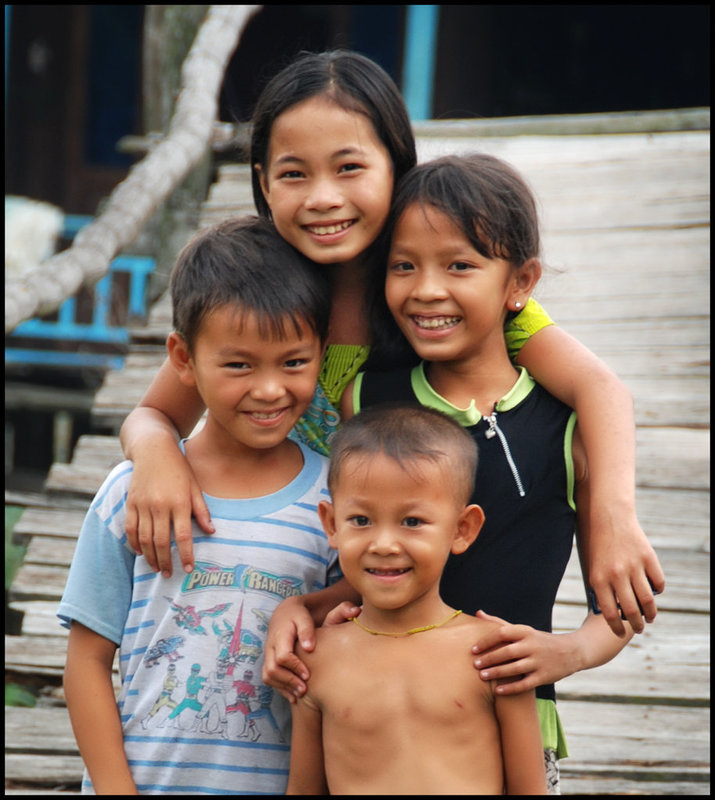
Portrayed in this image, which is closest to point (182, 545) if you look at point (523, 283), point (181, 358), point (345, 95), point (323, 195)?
point (181, 358)

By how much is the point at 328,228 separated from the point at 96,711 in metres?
0.99

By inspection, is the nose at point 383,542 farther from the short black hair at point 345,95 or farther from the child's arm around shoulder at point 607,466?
the short black hair at point 345,95

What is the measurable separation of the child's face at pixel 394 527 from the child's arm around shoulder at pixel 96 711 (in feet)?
1.65

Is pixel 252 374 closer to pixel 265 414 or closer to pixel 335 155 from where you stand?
pixel 265 414

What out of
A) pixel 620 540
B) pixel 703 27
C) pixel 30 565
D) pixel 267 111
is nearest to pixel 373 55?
pixel 703 27

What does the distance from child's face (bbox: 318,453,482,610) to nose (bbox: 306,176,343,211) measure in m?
0.55

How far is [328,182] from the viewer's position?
7.00 feet

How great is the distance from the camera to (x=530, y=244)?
2105 millimetres

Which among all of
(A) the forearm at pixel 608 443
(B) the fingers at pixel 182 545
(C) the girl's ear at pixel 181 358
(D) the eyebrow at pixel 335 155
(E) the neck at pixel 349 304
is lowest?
(B) the fingers at pixel 182 545

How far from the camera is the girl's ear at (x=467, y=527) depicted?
1.86 m

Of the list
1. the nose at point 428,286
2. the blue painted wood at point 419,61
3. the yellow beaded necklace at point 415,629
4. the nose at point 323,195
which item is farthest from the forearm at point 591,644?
the blue painted wood at point 419,61

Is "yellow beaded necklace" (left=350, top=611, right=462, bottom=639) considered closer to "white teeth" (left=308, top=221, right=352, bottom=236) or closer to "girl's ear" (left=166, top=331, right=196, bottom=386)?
"girl's ear" (left=166, top=331, right=196, bottom=386)

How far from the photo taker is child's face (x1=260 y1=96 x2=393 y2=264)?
2.12 m

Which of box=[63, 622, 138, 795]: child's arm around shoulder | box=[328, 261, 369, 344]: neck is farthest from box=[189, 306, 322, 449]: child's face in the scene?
box=[63, 622, 138, 795]: child's arm around shoulder
